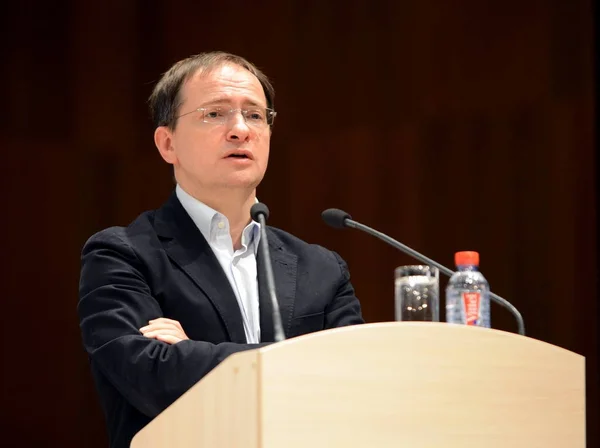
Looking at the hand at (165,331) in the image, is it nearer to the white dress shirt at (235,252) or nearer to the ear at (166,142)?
the white dress shirt at (235,252)

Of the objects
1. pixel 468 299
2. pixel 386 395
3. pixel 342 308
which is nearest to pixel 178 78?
pixel 342 308

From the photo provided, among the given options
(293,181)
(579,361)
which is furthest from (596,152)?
(579,361)

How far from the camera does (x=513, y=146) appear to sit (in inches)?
167

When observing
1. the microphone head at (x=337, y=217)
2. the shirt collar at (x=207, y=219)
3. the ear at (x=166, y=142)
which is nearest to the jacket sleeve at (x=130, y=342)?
the shirt collar at (x=207, y=219)

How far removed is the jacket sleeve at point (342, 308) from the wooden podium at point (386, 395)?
0.92 meters

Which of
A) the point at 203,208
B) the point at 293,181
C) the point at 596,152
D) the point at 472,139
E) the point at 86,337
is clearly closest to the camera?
the point at 86,337

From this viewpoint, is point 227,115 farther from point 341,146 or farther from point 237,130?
point 341,146

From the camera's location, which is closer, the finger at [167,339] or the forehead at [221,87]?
the finger at [167,339]

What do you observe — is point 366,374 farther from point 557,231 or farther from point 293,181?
point 293,181

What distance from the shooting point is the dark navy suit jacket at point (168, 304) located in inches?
78.6

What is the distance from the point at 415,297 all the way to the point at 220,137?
71cm

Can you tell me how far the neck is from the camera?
259cm

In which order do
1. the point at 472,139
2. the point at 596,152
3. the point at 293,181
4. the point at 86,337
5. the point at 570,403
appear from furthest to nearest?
the point at 293,181
the point at 472,139
the point at 596,152
the point at 86,337
the point at 570,403

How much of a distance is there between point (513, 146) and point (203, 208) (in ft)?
6.89
